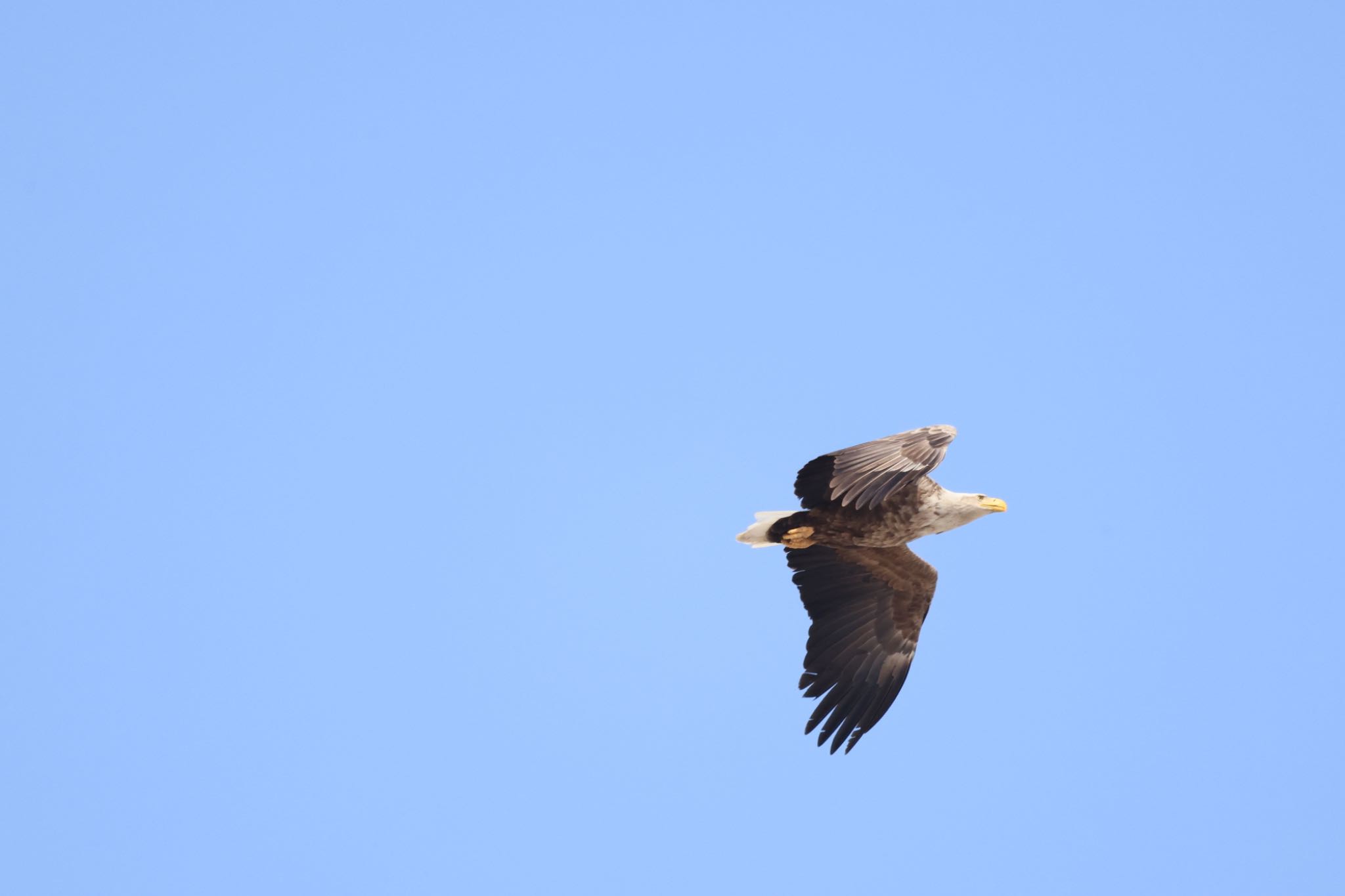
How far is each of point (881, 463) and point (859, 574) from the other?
2.69m

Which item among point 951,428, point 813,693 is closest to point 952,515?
point 951,428

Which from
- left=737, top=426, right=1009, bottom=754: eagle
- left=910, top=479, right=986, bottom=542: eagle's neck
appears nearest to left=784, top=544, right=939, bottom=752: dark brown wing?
left=737, top=426, right=1009, bottom=754: eagle

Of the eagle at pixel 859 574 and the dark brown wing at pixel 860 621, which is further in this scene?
the dark brown wing at pixel 860 621

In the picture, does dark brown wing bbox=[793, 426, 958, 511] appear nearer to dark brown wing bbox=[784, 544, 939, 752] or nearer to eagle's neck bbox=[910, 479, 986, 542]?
eagle's neck bbox=[910, 479, 986, 542]

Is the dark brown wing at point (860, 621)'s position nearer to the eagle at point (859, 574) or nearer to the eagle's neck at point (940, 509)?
the eagle at point (859, 574)

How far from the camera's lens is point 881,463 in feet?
37.3

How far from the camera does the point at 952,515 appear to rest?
12922mm

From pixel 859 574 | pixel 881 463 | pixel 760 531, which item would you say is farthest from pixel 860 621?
pixel 881 463

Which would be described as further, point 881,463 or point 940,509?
point 940,509

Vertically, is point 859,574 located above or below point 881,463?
above

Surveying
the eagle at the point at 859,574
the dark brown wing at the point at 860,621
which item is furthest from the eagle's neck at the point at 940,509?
the dark brown wing at the point at 860,621

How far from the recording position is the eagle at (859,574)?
42.0 feet

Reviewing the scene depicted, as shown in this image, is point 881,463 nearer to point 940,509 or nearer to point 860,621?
point 940,509

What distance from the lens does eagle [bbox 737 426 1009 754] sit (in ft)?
42.0
